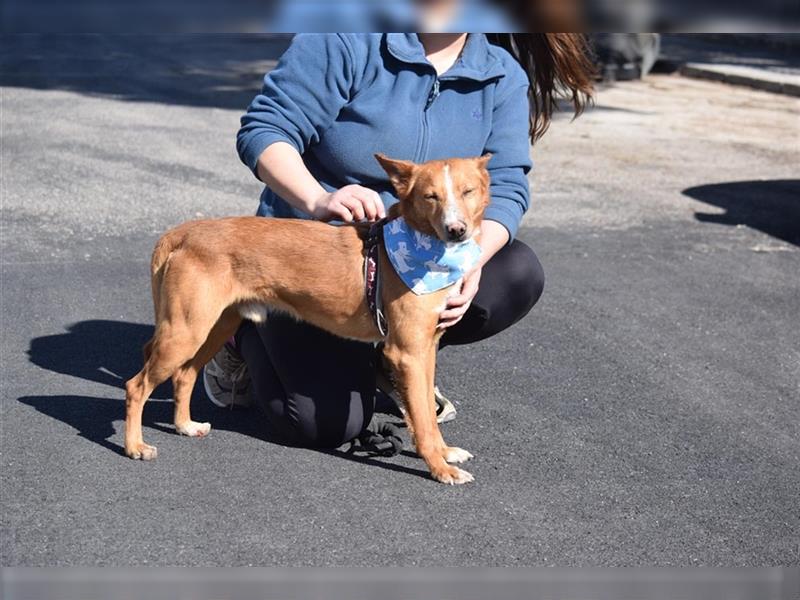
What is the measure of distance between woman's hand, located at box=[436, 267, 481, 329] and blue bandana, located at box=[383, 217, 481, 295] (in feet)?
0.37

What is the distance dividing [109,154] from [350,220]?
19.1 ft

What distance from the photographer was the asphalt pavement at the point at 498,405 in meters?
3.16

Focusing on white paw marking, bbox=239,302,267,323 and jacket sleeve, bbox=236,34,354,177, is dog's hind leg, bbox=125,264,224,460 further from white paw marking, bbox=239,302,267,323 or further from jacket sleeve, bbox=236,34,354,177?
jacket sleeve, bbox=236,34,354,177

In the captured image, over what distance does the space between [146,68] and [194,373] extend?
10.7 metres

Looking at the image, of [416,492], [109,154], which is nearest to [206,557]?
[416,492]

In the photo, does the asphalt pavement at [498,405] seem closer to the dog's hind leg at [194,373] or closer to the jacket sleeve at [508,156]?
the dog's hind leg at [194,373]

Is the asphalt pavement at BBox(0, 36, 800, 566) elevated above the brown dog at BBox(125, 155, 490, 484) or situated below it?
below

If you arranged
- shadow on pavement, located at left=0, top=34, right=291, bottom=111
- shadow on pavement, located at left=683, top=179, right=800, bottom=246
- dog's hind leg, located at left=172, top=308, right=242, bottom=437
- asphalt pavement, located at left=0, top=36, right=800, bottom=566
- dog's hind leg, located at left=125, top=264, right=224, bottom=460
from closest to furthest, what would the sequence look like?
asphalt pavement, located at left=0, top=36, right=800, bottom=566
dog's hind leg, located at left=125, top=264, right=224, bottom=460
dog's hind leg, located at left=172, top=308, right=242, bottom=437
shadow on pavement, located at left=683, top=179, right=800, bottom=246
shadow on pavement, located at left=0, top=34, right=291, bottom=111

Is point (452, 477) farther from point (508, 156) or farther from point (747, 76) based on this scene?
point (747, 76)

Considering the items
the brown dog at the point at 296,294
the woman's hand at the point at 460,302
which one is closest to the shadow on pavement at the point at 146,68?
the brown dog at the point at 296,294

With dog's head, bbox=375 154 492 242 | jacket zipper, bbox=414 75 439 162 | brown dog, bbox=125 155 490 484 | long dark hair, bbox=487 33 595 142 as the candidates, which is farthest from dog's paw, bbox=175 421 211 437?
long dark hair, bbox=487 33 595 142

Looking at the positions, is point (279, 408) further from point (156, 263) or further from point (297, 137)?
point (297, 137)

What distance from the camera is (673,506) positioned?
343 centimetres

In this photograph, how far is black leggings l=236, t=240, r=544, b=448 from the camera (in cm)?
375
